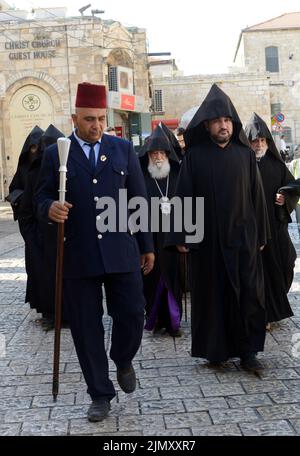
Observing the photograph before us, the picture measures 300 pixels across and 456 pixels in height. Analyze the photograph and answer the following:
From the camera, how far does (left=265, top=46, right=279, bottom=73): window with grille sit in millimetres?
66625

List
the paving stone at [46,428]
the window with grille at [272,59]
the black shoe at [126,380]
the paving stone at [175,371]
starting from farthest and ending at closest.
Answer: the window with grille at [272,59], the paving stone at [175,371], the black shoe at [126,380], the paving stone at [46,428]

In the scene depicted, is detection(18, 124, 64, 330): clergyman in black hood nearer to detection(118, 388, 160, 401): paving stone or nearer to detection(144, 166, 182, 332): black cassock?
detection(144, 166, 182, 332): black cassock

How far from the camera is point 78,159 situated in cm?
405

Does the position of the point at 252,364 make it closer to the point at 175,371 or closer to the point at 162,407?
the point at 175,371

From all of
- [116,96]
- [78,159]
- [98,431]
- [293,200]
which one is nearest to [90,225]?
[78,159]

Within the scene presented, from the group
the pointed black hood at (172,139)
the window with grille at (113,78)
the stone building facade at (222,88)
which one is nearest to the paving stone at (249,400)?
the pointed black hood at (172,139)

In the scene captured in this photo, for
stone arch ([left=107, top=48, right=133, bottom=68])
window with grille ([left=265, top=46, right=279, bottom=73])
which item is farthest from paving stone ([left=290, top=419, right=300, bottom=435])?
window with grille ([left=265, top=46, right=279, bottom=73])

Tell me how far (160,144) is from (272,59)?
64.1 meters

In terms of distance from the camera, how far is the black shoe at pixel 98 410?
3.90 metres

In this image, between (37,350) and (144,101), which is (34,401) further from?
(144,101)

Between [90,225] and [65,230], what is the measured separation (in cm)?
18

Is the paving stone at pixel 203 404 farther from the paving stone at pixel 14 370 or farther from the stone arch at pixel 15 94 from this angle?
the stone arch at pixel 15 94

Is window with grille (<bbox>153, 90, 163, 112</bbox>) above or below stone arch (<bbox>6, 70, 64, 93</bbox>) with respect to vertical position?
above

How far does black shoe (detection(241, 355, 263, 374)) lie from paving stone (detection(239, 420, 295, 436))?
0.98 metres
